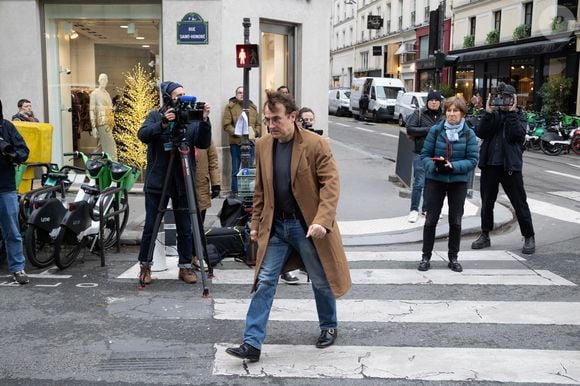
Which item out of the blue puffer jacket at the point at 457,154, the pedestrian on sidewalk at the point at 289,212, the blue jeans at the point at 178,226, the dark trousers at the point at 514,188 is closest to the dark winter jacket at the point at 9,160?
the blue jeans at the point at 178,226

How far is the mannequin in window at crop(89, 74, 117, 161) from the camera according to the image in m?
11.6

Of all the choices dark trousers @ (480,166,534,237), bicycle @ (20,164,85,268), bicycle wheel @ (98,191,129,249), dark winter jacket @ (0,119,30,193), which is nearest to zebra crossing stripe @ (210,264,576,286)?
dark trousers @ (480,166,534,237)

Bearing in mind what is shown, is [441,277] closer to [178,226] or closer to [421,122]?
[178,226]

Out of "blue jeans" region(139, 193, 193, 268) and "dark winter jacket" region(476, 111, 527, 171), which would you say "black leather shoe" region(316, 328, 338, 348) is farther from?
"dark winter jacket" region(476, 111, 527, 171)

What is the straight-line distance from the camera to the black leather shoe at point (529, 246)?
7695 millimetres

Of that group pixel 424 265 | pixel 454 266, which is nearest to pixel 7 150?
pixel 424 265

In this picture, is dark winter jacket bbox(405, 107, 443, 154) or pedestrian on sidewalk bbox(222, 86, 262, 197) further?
pedestrian on sidewalk bbox(222, 86, 262, 197)

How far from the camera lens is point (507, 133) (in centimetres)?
759

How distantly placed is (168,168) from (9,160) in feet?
4.79

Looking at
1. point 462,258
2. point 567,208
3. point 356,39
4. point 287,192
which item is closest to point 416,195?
point 462,258

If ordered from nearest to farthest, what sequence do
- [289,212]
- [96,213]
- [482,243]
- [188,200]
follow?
1. [289,212]
2. [188,200]
3. [96,213]
4. [482,243]

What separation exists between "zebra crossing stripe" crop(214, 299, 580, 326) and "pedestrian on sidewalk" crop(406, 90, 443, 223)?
3.64 metres

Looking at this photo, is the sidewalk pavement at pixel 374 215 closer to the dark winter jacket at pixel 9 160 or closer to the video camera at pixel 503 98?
the video camera at pixel 503 98

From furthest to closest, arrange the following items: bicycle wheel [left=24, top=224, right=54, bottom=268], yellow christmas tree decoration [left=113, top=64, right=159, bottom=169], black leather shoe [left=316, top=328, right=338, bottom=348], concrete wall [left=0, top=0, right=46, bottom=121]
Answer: yellow christmas tree decoration [left=113, top=64, right=159, bottom=169] < concrete wall [left=0, top=0, right=46, bottom=121] < bicycle wheel [left=24, top=224, right=54, bottom=268] < black leather shoe [left=316, top=328, right=338, bottom=348]
